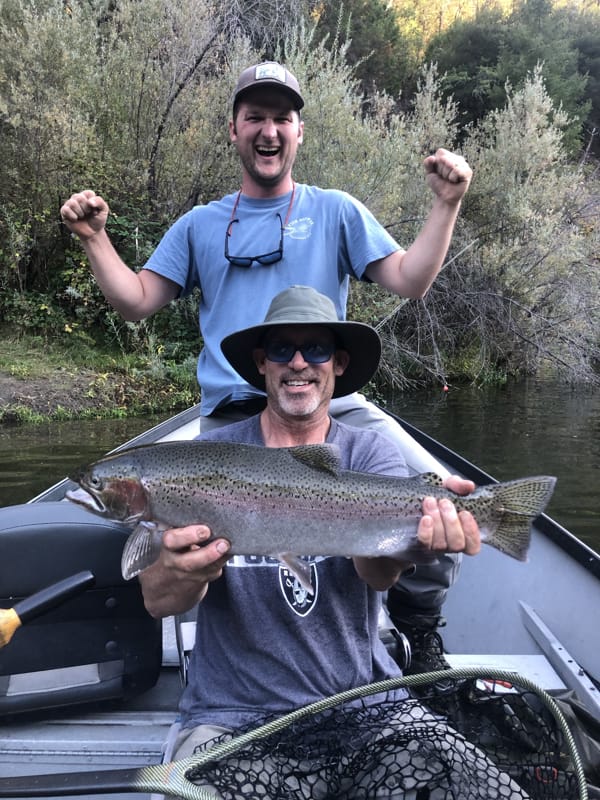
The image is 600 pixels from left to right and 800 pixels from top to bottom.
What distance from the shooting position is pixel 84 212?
293 centimetres

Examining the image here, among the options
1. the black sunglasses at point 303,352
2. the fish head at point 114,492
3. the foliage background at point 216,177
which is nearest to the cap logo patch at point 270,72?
the black sunglasses at point 303,352

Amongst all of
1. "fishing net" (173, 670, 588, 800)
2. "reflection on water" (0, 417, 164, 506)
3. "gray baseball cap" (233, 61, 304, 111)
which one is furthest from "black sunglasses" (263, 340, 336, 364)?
"reflection on water" (0, 417, 164, 506)

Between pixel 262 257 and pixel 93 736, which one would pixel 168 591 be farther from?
pixel 262 257

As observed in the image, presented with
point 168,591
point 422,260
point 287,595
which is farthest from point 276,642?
point 422,260

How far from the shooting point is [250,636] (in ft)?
7.40

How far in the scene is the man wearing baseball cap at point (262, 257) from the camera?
3.39m

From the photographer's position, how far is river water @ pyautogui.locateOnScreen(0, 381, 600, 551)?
9273 mm

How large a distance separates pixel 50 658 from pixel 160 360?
1303cm

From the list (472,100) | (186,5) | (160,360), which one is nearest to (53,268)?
(160,360)

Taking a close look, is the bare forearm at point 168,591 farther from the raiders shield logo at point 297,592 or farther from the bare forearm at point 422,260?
the bare forearm at point 422,260

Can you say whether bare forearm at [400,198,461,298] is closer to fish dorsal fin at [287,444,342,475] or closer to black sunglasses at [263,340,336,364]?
black sunglasses at [263,340,336,364]

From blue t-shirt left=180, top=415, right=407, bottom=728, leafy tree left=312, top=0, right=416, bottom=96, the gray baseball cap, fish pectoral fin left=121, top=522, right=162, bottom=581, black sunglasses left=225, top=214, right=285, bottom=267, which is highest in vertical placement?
leafy tree left=312, top=0, right=416, bottom=96

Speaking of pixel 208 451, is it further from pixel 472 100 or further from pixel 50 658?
pixel 472 100

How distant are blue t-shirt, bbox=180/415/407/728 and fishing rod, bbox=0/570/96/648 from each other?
0.46 metres
